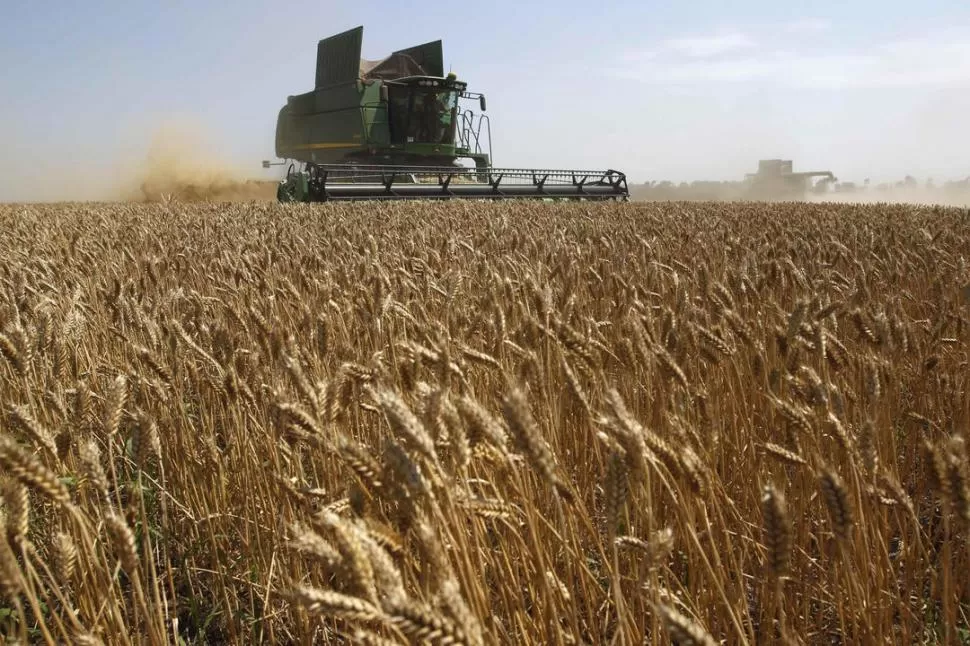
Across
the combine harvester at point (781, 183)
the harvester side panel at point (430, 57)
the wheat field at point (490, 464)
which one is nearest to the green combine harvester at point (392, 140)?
the harvester side panel at point (430, 57)

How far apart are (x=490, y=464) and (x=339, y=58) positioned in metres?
20.8

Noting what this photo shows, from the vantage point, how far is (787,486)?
2.23 meters

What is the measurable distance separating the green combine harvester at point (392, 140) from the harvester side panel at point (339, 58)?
26 millimetres

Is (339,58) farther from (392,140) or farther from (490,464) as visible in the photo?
(490,464)

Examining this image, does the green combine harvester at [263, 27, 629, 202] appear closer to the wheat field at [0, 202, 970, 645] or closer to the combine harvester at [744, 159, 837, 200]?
the wheat field at [0, 202, 970, 645]

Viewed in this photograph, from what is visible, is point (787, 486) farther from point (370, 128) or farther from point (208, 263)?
point (370, 128)

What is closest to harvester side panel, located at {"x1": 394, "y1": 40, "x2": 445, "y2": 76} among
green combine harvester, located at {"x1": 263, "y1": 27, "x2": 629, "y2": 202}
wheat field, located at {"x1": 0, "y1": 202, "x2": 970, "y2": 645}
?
green combine harvester, located at {"x1": 263, "y1": 27, "x2": 629, "y2": 202}

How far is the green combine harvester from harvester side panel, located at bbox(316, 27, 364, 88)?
0.03 m

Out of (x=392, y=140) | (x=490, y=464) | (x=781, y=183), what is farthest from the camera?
(x=781, y=183)

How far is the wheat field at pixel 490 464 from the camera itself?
1.06m

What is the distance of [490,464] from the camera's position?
76.8 inches

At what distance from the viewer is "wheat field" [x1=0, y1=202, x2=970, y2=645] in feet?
3.48

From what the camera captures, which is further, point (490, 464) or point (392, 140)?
point (392, 140)

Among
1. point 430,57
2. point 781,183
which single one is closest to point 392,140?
point 430,57
